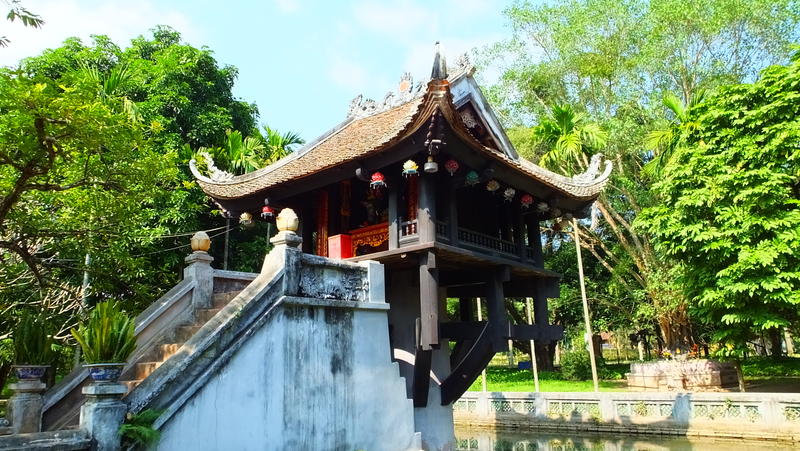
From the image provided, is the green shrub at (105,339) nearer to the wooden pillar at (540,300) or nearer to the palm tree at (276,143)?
the wooden pillar at (540,300)

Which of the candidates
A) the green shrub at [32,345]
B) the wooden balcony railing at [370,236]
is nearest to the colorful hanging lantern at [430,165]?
the wooden balcony railing at [370,236]

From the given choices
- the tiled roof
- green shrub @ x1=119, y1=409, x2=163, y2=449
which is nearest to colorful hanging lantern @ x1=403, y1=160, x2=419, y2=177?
the tiled roof

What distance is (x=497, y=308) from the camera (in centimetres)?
938

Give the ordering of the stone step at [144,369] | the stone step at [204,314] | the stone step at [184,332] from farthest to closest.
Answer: the stone step at [204,314], the stone step at [184,332], the stone step at [144,369]

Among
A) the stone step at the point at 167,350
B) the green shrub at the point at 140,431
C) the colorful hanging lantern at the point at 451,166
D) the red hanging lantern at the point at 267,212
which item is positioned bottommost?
the green shrub at the point at 140,431

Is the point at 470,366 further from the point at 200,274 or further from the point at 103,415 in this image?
the point at 103,415

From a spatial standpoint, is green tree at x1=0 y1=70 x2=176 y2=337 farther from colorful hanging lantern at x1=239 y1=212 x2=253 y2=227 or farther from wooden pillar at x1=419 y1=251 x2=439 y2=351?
wooden pillar at x1=419 y1=251 x2=439 y2=351

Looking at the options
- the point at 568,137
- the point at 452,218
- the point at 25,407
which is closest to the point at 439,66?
the point at 452,218

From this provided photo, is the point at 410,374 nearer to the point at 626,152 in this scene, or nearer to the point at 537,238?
the point at 537,238

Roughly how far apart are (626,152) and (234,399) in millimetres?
17797

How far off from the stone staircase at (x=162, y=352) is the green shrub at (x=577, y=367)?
19.1m

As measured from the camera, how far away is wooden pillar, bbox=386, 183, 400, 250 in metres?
8.59

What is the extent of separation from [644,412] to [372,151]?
37.6 feet

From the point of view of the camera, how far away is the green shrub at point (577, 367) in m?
23.0
